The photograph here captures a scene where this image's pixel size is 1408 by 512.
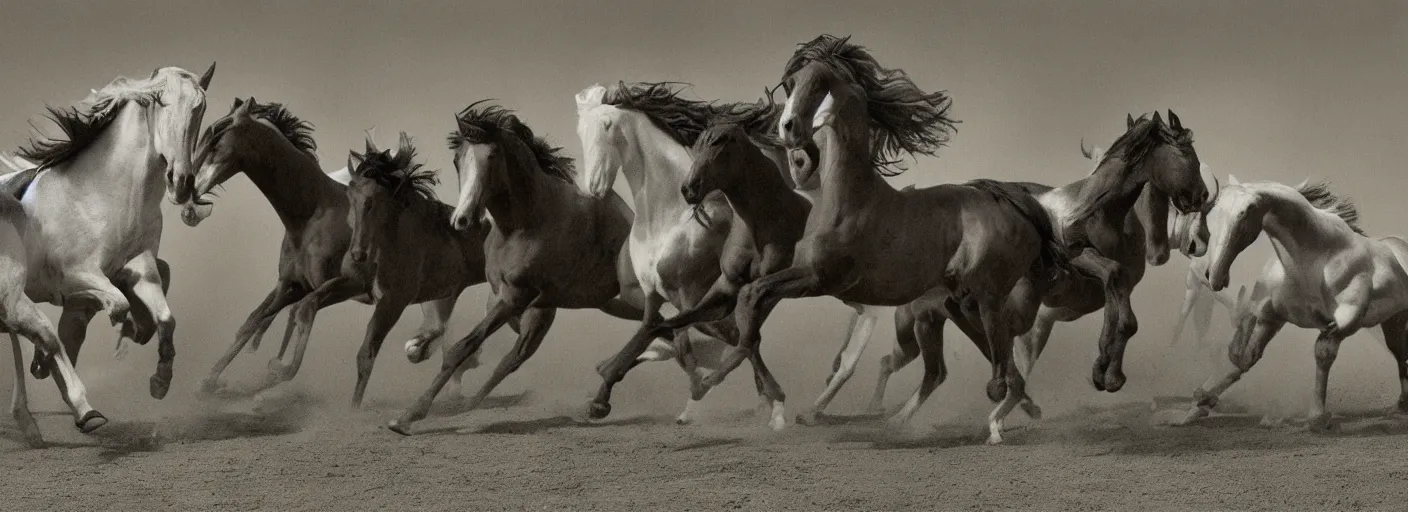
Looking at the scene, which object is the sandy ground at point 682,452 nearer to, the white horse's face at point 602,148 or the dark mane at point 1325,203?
→ the dark mane at point 1325,203

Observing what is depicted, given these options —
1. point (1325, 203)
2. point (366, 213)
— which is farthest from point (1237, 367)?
point (366, 213)

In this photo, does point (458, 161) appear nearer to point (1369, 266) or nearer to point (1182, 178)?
point (1182, 178)

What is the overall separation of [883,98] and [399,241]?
2.50 metres

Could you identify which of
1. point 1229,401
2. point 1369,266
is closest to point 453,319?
point 1229,401

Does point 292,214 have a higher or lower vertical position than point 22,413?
higher

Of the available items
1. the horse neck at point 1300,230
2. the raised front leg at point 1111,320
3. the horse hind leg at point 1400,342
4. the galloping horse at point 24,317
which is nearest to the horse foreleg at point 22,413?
the galloping horse at point 24,317

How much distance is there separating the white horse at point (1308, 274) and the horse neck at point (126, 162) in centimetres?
452

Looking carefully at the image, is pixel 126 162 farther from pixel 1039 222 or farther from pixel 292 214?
pixel 1039 222

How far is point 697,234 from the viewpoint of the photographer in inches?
321

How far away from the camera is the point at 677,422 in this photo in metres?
8.65

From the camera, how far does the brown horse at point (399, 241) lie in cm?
872

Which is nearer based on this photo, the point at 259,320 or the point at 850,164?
the point at 850,164

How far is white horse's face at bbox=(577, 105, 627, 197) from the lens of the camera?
8.30 m

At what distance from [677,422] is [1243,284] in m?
3.65
